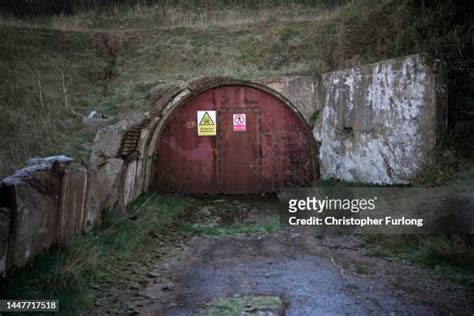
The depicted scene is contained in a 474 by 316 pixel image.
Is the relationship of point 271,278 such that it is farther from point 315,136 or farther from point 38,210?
point 315,136

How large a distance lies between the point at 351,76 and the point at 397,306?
4885 millimetres

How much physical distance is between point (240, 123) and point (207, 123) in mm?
755

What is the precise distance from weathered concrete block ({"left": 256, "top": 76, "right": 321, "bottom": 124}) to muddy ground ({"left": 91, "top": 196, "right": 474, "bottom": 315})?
10.9ft

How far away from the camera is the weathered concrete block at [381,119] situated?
633 centimetres

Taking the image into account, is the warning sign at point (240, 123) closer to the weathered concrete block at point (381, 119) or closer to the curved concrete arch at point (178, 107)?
the curved concrete arch at point (178, 107)

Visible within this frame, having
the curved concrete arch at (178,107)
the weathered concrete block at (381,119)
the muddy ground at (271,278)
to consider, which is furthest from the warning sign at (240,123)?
the muddy ground at (271,278)

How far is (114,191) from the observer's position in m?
6.64

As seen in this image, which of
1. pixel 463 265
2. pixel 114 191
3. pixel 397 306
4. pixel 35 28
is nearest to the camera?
pixel 397 306

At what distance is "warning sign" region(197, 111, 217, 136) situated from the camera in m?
9.99

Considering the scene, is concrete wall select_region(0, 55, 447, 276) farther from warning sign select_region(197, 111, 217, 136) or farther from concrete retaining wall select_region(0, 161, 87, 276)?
warning sign select_region(197, 111, 217, 136)

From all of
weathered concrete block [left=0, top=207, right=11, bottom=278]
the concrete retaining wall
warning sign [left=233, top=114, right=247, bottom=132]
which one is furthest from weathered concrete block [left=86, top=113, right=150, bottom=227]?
warning sign [left=233, top=114, right=247, bottom=132]

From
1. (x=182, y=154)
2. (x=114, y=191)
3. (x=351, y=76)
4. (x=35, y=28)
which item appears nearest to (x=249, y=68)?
(x=182, y=154)

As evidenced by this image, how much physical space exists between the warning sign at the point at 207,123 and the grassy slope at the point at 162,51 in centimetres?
98

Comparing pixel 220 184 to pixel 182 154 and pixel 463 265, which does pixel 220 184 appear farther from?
pixel 463 265
